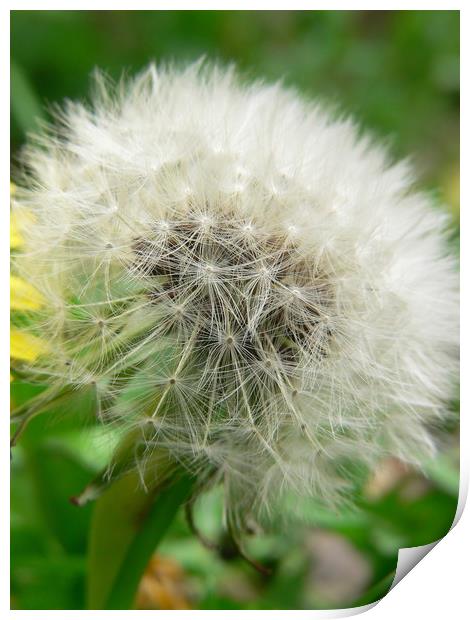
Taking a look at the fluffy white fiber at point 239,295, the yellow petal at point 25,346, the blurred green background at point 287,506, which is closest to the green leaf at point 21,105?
the blurred green background at point 287,506

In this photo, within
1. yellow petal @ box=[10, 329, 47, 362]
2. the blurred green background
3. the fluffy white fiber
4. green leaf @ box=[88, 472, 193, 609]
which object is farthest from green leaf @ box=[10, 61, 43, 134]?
green leaf @ box=[88, 472, 193, 609]

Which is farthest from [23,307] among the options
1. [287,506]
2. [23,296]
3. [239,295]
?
→ [287,506]

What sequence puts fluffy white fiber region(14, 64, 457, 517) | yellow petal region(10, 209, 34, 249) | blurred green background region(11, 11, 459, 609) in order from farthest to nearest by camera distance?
blurred green background region(11, 11, 459, 609) < yellow petal region(10, 209, 34, 249) < fluffy white fiber region(14, 64, 457, 517)

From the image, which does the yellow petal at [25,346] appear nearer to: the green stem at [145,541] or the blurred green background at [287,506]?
the blurred green background at [287,506]

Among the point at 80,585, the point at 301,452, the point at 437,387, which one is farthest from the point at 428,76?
the point at 80,585

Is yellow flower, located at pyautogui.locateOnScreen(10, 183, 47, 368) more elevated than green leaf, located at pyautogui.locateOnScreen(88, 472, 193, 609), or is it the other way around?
yellow flower, located at pyautogui.locateOnScreen(10, 183, 47, 368)

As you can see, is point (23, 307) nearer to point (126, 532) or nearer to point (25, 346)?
point (25, 346)

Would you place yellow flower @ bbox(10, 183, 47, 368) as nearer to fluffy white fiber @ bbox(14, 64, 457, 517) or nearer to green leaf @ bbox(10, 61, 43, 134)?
fluffy white fiber @ bbox(14, 64, 457, 517)
